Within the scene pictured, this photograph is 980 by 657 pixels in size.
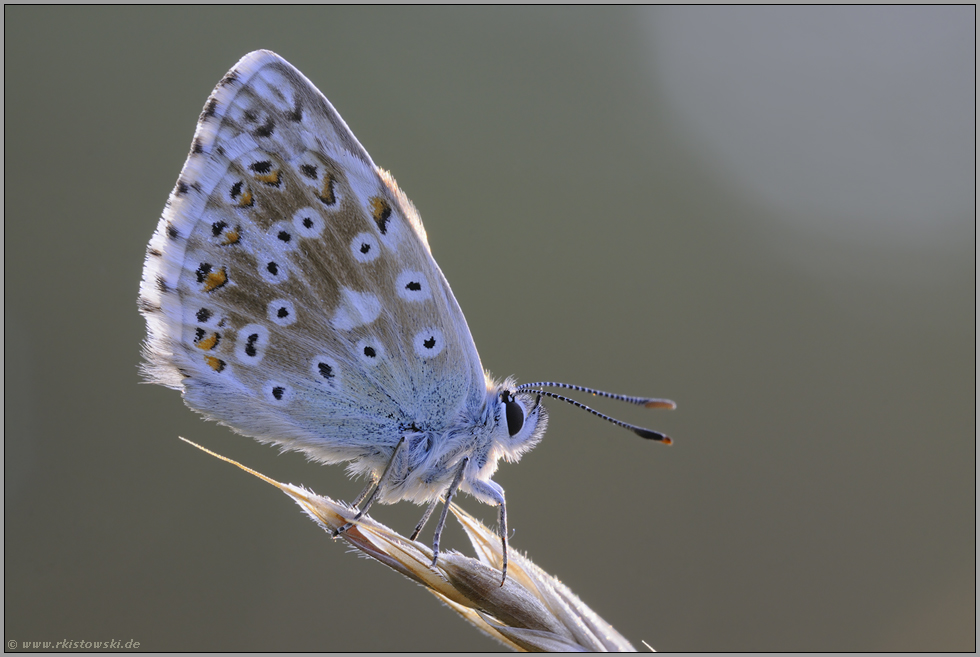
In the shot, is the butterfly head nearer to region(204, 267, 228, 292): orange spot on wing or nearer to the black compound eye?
the black compound eye

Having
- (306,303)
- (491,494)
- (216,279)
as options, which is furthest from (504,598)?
(216,279)

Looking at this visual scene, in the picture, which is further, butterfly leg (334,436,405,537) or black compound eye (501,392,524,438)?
black compound eye (501,392,524,438)

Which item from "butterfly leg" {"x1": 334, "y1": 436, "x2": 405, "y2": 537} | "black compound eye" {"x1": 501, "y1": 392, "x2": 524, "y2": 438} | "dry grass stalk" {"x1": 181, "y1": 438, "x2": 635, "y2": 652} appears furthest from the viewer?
"black compound eye" {"x1": 501, "y1": 392, "x2": 524, "y2": 438}

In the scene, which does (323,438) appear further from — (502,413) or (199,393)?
(502,413)

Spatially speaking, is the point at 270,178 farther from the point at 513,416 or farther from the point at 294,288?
the point at 513,416

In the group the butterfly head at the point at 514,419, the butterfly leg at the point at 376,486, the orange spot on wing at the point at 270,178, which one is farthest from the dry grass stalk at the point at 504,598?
the orange spot on wing at the point at 270,178

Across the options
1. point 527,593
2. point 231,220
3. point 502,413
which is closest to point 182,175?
point 231,220

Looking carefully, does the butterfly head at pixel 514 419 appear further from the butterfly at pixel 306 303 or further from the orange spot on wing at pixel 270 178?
the orange spot on wing at pixel 270 178

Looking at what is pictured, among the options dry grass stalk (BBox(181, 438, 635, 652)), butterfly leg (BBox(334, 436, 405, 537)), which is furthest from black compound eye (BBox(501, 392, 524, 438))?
dry grass stalk (BBox(181, 438, 635, 652))
